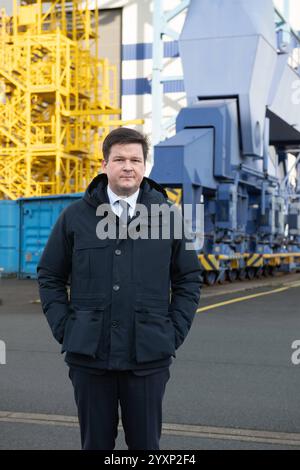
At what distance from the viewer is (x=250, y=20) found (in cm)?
1908

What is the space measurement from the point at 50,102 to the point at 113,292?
115 ft

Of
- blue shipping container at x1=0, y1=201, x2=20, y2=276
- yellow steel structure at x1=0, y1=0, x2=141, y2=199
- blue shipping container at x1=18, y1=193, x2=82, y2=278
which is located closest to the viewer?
blue shipping container at x1=18, y1=193, x2=82, y2=278

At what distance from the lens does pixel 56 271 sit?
3.27 meters

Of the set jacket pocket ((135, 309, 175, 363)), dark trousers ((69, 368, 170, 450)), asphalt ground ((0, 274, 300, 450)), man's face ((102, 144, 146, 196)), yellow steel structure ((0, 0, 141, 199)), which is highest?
yellow steel structure ((0, 0, 141, 199))

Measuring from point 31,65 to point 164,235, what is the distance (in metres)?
34.4

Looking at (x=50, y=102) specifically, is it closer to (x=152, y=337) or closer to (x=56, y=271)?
(x=56, y=271)

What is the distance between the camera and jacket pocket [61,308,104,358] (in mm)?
3027

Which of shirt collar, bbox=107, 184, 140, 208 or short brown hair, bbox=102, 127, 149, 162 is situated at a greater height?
short brown hair, bbox=102, 127, 149, 162

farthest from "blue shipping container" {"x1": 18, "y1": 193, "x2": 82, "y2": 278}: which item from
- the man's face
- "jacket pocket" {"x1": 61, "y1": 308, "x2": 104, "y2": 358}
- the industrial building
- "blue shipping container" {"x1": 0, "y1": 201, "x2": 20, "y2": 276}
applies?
"jacket pocket" {"x1": 61, "y1": 308, "x2": 104, "y2": 358}

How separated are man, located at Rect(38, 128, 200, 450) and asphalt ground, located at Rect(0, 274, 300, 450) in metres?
1.65

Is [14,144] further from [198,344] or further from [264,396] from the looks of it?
[264,396]

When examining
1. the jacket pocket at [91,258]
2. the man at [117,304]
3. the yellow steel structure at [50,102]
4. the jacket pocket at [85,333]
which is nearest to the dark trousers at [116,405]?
the man at [117,304]

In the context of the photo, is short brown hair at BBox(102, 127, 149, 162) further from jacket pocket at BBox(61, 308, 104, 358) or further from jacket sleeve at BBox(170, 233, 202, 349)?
jacket pocket at BBox(61, 308, 104, 358)
